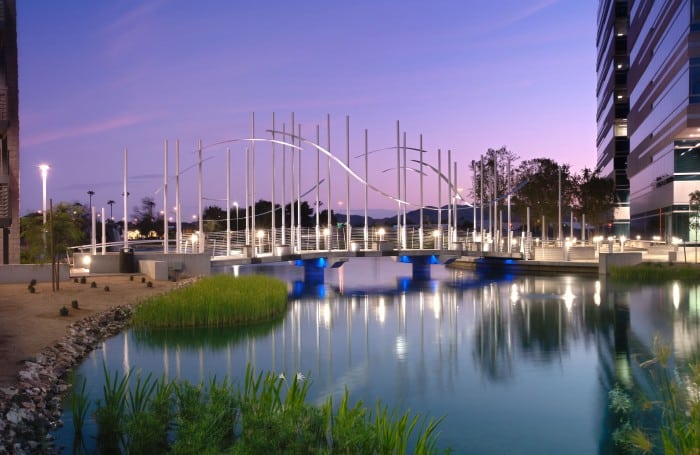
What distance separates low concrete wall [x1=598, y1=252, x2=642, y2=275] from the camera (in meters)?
49.8

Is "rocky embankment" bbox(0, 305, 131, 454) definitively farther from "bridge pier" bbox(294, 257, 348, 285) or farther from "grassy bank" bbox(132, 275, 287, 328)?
"bridge pier" bbox(294, 257, 348, 285)

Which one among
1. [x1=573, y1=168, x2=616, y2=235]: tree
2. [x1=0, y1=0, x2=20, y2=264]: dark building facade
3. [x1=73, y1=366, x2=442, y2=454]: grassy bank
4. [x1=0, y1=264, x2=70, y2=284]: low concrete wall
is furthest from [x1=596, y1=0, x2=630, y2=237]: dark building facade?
[x1=73, y1=366, x2=442, y2=454]: grassy bank

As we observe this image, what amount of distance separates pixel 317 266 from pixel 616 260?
21.5 meters

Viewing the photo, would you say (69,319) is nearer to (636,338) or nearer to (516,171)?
(636,338)

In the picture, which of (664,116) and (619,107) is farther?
(619,107)

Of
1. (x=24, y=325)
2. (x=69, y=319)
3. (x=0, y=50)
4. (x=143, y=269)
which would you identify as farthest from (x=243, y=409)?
(x=0, y=50)

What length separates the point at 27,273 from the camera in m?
34.7

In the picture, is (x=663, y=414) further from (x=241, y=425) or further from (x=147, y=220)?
(x=147, y=220)

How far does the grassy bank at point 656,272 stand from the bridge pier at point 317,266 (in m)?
19.3

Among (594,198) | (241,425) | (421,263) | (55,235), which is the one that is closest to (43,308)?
(55,235)

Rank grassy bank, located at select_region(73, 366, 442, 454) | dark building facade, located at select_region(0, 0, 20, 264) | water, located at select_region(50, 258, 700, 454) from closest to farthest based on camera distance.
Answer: grassy bank, located at select_region(73, 366, 442, 454) → water, located at select_region(50, 258, 700, 454) → dark building facade, located at select_region(0, 0, 20, 264)

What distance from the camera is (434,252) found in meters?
Answer: 56.2

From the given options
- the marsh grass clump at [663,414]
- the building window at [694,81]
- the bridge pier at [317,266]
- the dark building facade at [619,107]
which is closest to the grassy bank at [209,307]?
the marsh grass clump at [663,414]

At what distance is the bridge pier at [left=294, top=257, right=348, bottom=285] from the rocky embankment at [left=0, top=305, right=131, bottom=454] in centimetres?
3136
